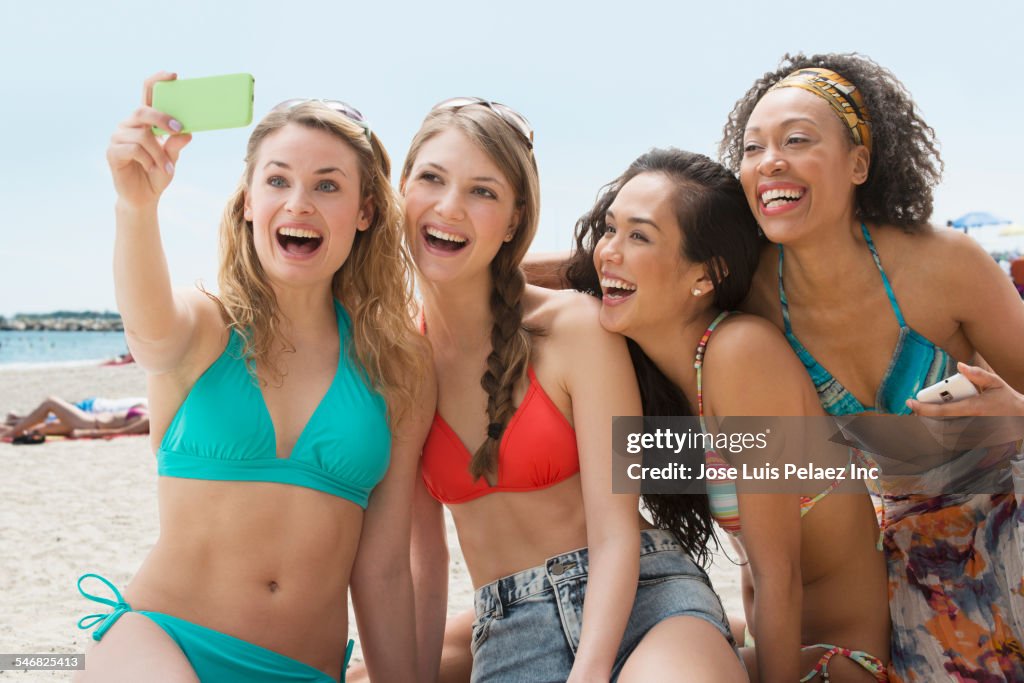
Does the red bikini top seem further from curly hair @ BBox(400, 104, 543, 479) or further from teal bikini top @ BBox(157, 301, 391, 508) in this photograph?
teal bikini top @ BBox(157, 301, 391, 508)

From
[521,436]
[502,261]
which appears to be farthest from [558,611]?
[502,261]

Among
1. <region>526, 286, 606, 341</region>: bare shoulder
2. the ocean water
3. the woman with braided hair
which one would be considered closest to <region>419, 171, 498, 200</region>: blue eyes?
the woman with braided hair

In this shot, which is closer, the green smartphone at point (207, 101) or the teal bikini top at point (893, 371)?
the green smartphone at point (207, 101)

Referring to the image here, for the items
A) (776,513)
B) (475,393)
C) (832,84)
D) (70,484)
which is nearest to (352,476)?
(475,393)

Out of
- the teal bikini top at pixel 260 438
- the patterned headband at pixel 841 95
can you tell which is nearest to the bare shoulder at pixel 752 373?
the patterned headband at pixel 841 95

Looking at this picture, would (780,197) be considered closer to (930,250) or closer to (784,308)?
(784,308)

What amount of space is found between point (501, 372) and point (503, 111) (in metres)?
1.06

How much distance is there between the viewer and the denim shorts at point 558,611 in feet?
10.4

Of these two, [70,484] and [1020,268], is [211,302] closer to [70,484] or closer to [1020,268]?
[70,484]

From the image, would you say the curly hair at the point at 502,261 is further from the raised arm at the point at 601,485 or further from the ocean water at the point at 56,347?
the ocean water at the point at 56,347

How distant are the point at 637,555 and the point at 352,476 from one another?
107 centimetres

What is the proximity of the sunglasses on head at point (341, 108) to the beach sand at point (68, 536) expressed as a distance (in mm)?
3501

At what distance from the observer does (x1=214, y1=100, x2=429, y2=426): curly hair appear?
129 inches

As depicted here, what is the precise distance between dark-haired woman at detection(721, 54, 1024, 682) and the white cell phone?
1.64ft
